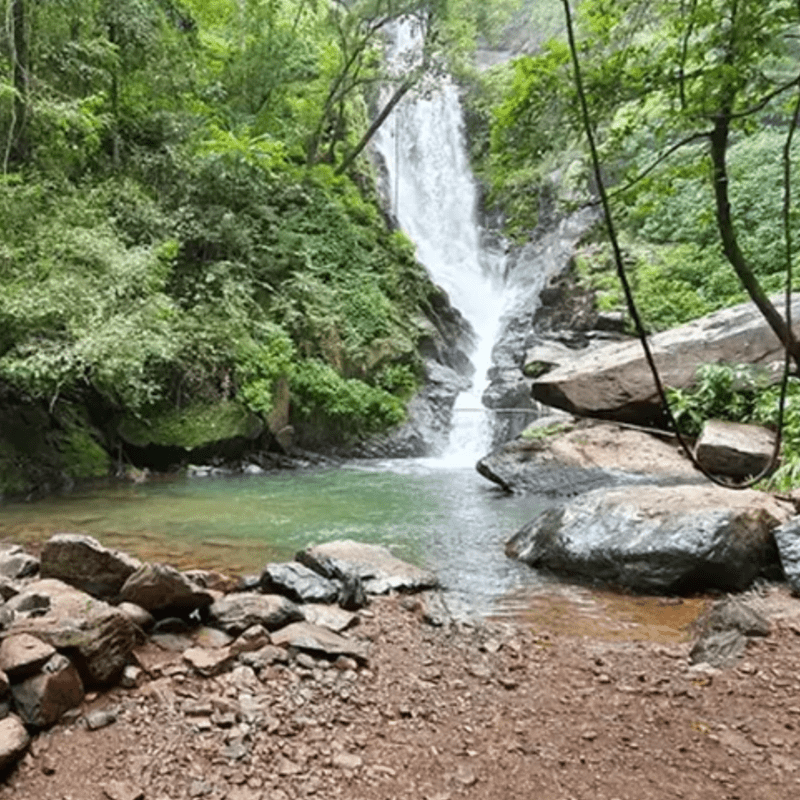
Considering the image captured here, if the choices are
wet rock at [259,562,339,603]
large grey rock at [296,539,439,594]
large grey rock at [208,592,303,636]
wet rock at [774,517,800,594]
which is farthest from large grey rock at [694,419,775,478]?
large grey rock at [208,592,303,636]

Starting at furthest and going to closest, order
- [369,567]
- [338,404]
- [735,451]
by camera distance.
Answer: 1. [338,404]
2. [735,451]
3. [369,567]

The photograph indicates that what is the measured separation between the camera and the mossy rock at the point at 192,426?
1156 centimetres

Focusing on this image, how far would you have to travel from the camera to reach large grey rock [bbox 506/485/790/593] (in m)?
Result: 5.18

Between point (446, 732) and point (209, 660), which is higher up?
point (209, 660)

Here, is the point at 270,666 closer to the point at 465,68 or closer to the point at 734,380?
the point at 734,380

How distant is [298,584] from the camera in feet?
16.0

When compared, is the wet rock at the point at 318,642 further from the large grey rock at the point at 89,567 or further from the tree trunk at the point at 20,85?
the tree trunk at the point at 20,85

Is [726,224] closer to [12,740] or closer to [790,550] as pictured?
[790,550]

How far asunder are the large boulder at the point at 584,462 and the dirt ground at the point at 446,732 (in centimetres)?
577

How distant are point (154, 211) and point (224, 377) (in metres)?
3.43

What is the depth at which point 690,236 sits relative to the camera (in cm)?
1758

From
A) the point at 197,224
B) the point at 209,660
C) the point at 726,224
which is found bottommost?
the point at 209,660

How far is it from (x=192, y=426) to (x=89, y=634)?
8860mm

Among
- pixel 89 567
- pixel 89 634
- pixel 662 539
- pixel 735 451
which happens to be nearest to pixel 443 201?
pixel 735 451
